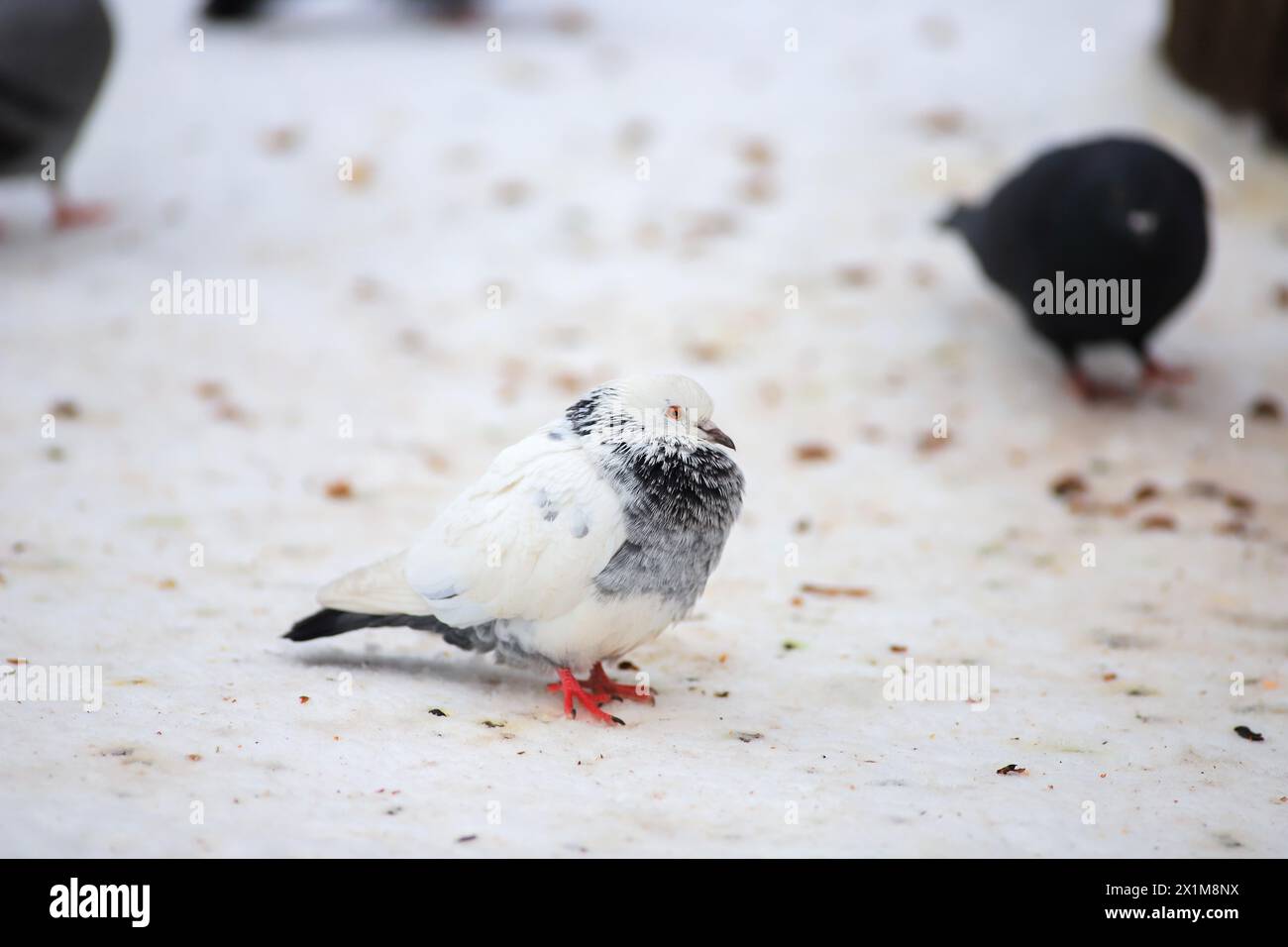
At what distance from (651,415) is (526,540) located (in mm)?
437

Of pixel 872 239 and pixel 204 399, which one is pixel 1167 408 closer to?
pixel 872 239

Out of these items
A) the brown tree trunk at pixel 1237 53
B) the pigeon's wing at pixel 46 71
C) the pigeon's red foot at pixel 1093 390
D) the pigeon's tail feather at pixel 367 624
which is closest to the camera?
the pigeon's tail feather at pixel 367 624

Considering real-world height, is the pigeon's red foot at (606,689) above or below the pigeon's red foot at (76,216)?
below

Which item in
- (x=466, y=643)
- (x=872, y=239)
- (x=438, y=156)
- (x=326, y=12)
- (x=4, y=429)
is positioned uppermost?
(x=326, y=12)

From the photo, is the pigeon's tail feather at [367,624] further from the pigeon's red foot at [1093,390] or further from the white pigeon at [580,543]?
the pigeon's red foot at [1093,390]

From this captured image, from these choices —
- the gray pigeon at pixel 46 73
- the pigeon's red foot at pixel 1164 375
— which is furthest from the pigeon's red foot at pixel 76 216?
the pigeon's red foot at pixel 1164 375

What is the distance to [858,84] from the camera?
8.73 m

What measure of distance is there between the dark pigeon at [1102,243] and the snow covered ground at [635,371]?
16.3 inches

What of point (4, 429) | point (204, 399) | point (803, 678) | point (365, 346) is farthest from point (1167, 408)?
point (4, 429)

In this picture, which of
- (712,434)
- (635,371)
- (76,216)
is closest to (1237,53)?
(635,371)

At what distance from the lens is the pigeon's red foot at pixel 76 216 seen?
7.44 meters

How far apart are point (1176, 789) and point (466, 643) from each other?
5.65ft

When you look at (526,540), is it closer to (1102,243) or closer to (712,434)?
(712,434)

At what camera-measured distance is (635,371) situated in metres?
6.40
